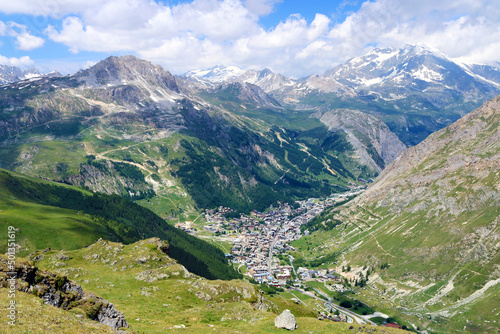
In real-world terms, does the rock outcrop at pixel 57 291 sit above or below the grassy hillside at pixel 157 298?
above

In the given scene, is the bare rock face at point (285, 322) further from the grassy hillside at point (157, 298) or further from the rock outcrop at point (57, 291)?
the rock outcrop at point (57, 291)

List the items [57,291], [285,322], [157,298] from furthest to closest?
[157,298] < [285,322] < [57,291]

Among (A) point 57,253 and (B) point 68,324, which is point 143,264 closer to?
(A) point 57,253

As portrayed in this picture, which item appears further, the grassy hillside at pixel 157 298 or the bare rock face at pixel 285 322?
the bare rock face at pixel 285 322

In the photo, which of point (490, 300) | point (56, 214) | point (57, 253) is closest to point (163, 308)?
point (57, 253)

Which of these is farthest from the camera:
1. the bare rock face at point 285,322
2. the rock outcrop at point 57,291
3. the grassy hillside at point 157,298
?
the bare rock face at point 285,322

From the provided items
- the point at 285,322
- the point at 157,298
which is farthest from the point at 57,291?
the point at 285,322

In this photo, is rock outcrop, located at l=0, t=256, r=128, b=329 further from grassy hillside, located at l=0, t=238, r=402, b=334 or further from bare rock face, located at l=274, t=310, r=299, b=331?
bare rock face, located at l=274, t=310, r=299, b=331

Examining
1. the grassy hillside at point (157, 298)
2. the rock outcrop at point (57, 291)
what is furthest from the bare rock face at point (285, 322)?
the rock outcrop at point (57, 291)

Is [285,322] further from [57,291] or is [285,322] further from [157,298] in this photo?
[57,291]

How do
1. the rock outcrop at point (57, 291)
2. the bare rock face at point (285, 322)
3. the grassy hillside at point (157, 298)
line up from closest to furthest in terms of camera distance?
the rock outcrop at point (57, 291)
the grassy hillside at point (157, 298)
the bare rock face at point (285, 322)

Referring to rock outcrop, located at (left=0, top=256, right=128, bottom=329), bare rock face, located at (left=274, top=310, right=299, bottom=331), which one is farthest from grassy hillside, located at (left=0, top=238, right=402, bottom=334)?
rock outcrop, located at (left=0, top=256, right=128, bottom=329)
